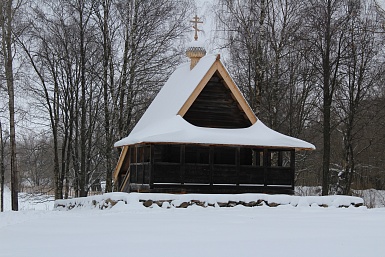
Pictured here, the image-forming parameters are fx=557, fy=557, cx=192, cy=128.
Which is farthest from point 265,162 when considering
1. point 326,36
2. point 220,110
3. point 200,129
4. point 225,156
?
point 326,36

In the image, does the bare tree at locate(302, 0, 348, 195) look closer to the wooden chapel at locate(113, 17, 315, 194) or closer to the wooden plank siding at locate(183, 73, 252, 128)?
the wooden chapel at locate(113, 17, 315, 194)

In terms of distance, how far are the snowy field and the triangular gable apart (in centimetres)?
728

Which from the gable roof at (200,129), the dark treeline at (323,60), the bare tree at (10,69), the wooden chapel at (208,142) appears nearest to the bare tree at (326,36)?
the dark treeline at (323,60)

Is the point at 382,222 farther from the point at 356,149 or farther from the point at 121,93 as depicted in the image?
the point at 356,149

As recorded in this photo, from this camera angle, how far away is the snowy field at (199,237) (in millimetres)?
7410

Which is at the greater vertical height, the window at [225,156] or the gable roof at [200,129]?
the gable roof at [200,129]

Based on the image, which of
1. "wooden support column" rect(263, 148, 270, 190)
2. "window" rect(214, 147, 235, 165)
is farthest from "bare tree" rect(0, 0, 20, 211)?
"wooden support column" rect(263, 148, 270, 190)

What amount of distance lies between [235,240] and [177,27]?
66.4 ft

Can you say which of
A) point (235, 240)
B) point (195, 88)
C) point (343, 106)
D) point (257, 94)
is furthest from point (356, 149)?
point (235, 240)

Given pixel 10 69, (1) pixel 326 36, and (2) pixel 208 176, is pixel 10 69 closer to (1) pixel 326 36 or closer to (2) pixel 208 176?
(2) pixel 208 176

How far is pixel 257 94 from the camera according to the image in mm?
24094

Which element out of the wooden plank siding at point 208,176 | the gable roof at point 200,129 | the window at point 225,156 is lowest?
the wooden plank siding at point 208,176

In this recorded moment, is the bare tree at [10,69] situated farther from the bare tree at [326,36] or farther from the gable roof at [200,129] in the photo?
the bare tree at [326,36]

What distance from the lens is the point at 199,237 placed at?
874 centimetres
